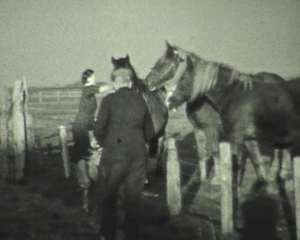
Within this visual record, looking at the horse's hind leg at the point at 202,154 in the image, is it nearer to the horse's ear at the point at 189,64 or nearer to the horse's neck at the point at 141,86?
the horse's neck at the point at 141,86

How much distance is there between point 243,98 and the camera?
521 cm

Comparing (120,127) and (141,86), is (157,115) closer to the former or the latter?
(141,86)

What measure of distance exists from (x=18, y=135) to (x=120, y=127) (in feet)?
11.7

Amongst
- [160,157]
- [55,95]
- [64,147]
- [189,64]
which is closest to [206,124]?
[160,157]

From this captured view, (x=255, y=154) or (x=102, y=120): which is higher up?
(x=102, y=120)

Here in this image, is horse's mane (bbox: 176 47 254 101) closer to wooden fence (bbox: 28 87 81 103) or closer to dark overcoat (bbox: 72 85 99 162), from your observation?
dark overcoat (bbox: 72 85 99 162)

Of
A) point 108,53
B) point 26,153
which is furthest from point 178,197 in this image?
point 26,153

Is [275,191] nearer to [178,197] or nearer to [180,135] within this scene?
[178,197]

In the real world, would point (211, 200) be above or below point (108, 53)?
below

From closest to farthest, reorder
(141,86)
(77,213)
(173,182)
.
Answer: (173,182) < (77,213) < (141,86)

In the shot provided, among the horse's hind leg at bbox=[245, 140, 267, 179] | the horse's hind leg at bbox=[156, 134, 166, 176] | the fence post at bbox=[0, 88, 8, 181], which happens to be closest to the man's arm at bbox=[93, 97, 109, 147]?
the horse's hind leg at bbox=[245, 140, 267, 179]

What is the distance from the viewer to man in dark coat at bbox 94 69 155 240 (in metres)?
3.30

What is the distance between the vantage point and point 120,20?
5500mm

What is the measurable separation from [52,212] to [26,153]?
73.3 inches
